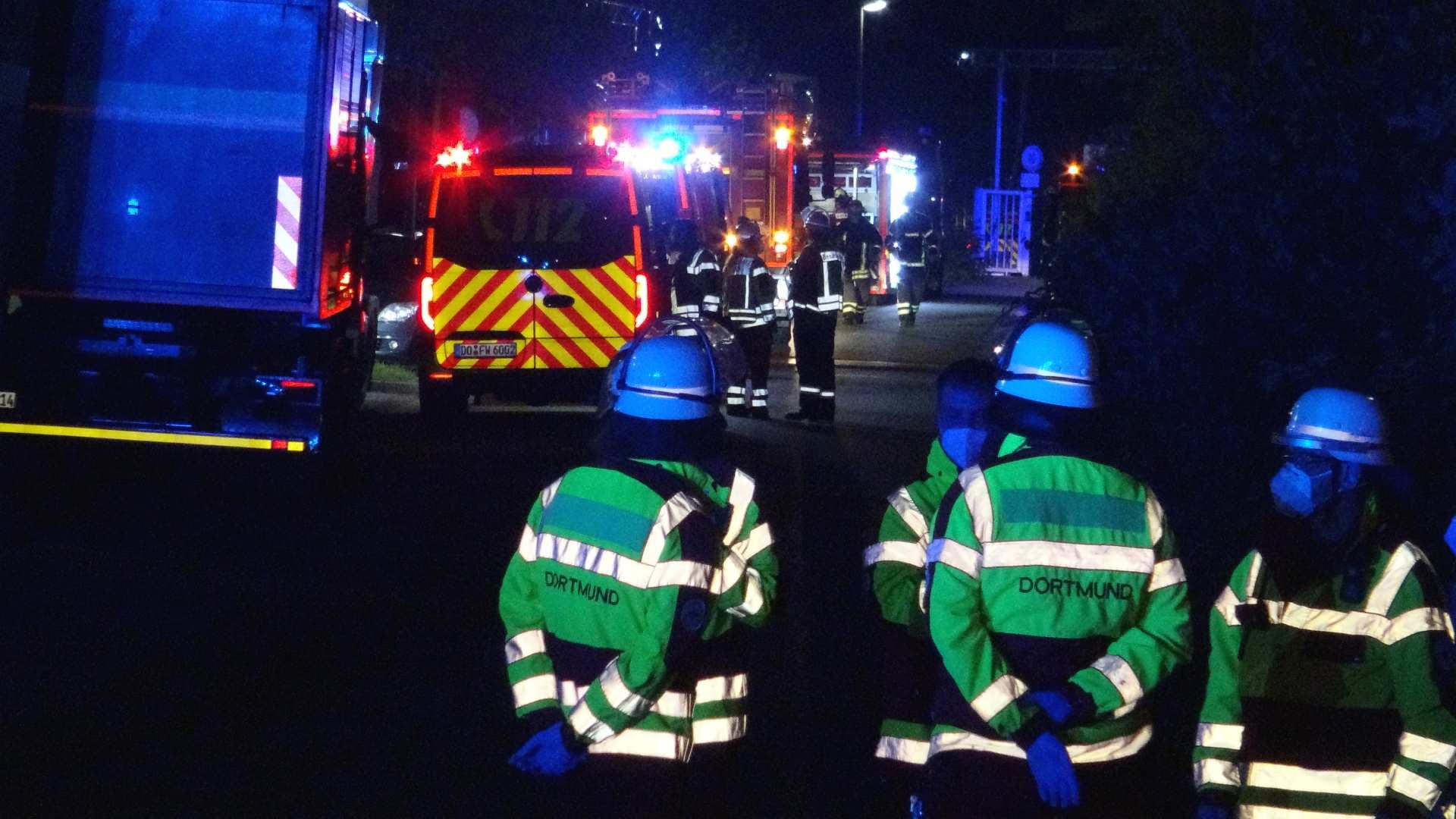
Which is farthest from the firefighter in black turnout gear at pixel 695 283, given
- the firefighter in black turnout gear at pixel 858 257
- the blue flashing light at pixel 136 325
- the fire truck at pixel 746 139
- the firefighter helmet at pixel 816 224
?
the fire truck at pixel 746 139

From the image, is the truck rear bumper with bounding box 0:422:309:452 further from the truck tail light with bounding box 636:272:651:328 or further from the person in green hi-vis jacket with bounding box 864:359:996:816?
the person in green hi-vis jacket with bounding box 864:359:996:816

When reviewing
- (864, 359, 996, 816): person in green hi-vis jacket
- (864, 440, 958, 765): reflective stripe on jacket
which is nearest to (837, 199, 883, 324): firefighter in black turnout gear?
(864, 359, 996, 816): person in green hi-vis jacket

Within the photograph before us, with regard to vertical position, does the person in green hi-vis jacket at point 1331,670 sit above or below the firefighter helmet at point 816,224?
below

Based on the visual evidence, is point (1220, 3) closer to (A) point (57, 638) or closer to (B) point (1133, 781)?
(A) point (57, 638)

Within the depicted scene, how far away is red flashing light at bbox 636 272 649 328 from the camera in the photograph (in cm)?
1407

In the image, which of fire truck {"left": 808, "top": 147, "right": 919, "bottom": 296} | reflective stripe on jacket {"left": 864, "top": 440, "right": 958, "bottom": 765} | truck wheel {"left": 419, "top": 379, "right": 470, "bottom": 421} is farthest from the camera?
fire truck {"left": 808, "top": 147, "right": 919, "bottom": 296}

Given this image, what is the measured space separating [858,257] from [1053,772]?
23939 mm

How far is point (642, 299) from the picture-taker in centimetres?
1408

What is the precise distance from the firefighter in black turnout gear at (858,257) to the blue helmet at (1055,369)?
1353cm

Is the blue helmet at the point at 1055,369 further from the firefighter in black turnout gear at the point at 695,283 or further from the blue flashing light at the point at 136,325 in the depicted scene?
the firefighter in black turnout gear at the point at 695,283

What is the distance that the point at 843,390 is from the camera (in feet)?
61.2

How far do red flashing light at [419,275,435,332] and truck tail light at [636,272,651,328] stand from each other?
1547 millimetres

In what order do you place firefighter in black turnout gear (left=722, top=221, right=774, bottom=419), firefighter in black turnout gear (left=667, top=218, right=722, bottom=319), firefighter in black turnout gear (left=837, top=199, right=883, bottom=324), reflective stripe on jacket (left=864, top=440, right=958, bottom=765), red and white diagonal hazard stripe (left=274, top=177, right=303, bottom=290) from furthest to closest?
firefighter in black turnout gear (left=837, top=199, right=883, bottom=324) < firefighter in black turnout gear (left=722, top=221, right=774, bottom=419) < firefighter in black turnout gear (left=667, top=218, right=722, bottom=319) < red and white diagonal hazard stripe (left=274, top=177, right=303, bottom=290) < reflective stripe on jacket (left=864, top=440, right=958, bottom=765)

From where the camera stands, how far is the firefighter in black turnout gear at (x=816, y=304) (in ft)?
48.4
